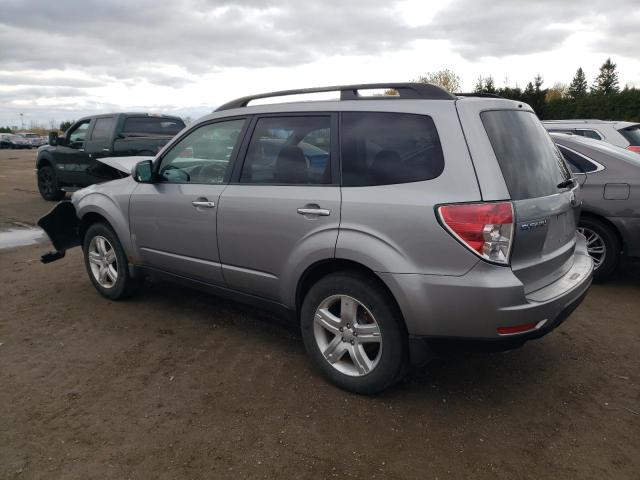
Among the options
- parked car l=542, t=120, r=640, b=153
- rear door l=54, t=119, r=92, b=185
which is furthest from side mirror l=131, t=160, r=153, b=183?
rear door l=54, t=119, r=92, b=185

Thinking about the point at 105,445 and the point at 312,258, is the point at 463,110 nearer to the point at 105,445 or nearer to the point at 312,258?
the point at 312,258

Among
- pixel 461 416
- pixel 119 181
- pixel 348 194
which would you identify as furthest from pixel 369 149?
pixel 119 181

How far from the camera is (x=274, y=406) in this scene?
10.4 ft

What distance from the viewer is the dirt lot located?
2.65 metres

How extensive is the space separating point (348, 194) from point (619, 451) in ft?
6.56

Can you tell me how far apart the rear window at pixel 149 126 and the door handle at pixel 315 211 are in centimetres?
823

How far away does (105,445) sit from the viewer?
279cm

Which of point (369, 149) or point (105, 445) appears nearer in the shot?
point (105, 445)

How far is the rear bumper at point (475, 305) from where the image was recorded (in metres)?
2.70

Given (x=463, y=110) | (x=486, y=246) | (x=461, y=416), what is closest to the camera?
(x=486, y=246)

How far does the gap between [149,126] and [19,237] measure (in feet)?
12.3

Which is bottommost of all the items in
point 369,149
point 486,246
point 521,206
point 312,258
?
point 312,258

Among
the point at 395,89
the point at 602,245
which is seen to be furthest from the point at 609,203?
the point at 395,89

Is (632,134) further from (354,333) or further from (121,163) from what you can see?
(121,163)
